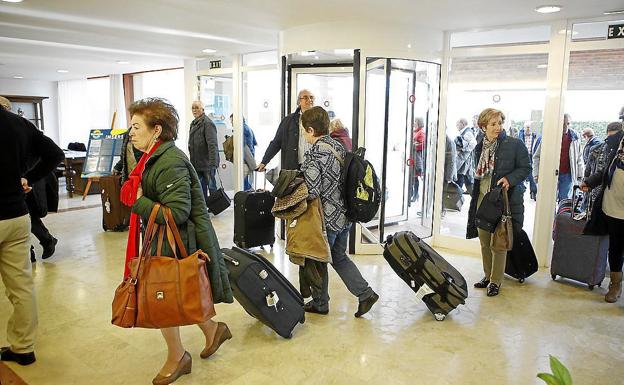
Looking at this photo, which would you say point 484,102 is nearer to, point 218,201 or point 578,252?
point 578,252

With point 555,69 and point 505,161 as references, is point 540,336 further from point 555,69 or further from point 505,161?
point 555,69

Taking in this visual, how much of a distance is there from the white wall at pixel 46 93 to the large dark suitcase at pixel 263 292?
13.0 metres

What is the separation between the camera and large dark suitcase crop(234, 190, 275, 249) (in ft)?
14.6

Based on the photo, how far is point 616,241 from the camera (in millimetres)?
3656

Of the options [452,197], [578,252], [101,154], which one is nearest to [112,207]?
[101,154]

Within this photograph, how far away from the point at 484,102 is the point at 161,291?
13.9ft

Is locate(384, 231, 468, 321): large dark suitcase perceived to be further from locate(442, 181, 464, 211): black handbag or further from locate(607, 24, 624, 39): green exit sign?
locate(607, 24, 624, 39): green exit sign

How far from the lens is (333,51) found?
490 centimetres

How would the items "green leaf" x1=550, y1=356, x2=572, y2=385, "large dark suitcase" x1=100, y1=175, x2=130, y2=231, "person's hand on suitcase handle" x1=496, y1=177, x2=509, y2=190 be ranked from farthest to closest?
"large dark suitcase" x1=100, y1=175, x2=130, y2=231, "person's hand on suitcase handle" x1=496, y1=177, x2=509, y2=190, "green leaf" x1=550, y1=356, x2=572, y2=385

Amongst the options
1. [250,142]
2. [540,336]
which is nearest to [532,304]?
[540,336]

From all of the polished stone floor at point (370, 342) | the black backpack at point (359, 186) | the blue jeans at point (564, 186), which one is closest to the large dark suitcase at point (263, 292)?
the polished stone floor at point (370, 342)

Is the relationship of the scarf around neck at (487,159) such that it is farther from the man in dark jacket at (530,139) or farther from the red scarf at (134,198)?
the red scarf at (134,198)

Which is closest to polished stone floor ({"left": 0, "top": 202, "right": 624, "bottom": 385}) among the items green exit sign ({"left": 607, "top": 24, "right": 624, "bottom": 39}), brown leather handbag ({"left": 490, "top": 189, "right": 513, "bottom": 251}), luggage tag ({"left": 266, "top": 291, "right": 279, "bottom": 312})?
luggage tag ({"left": 266, "top": 291, "right": 279, "bottom": 312})

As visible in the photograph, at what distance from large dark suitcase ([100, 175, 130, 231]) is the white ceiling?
1.83 m
